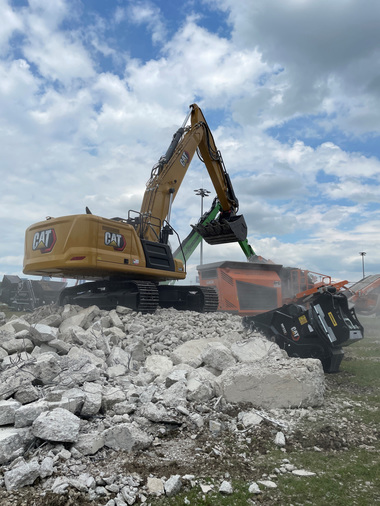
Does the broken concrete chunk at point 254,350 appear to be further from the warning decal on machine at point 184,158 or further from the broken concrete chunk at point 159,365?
the warning decal on machine at point 184,158

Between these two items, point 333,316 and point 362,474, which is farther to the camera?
point 333,316

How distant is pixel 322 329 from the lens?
572 cm

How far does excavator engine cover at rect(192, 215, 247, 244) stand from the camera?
952 centimetres

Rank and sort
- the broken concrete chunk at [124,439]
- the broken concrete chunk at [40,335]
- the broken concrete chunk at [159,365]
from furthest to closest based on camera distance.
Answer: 1. the broken concrete chunk at [40,335]
2. the broken concrete chunk at [159,365]
3. the broken concrete chunk at [124,439]

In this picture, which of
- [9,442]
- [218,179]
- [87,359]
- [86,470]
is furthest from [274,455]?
[218,179]

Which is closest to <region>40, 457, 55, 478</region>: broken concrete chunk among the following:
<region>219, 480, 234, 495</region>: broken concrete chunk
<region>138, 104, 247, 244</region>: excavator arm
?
<region>219, 480, 234, 495</region>: broken concrete chunk

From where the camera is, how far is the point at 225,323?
24.6 ft

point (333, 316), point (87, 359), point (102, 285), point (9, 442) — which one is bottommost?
point (9, 442)

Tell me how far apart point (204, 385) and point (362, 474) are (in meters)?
1.62

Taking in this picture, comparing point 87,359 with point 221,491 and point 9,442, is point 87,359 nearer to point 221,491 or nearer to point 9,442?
point 9,442

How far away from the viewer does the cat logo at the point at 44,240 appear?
25.2 ft

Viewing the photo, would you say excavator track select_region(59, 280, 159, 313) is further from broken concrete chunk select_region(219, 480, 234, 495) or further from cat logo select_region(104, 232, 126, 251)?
broken concrete chunk select_region(219, 480, 234, 495)

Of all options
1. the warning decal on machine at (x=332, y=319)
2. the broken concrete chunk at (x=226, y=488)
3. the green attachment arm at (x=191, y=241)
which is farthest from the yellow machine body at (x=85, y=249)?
the broken concrete chunk at (x=226, y=488)

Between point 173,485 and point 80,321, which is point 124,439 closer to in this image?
point 173,485
